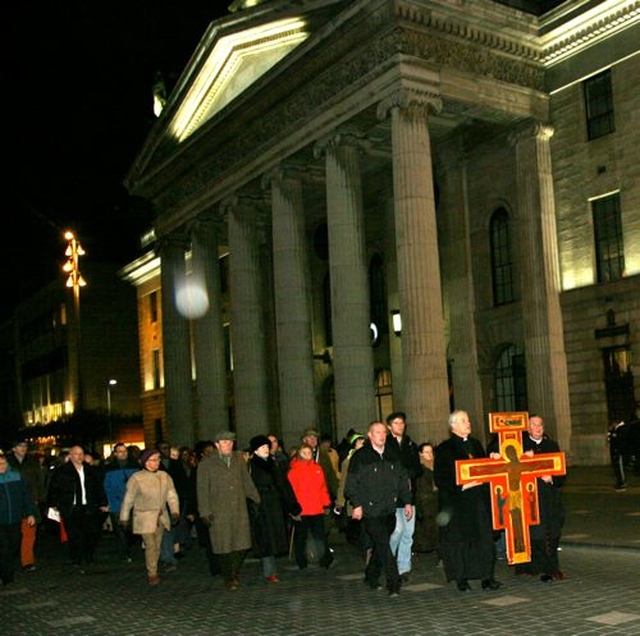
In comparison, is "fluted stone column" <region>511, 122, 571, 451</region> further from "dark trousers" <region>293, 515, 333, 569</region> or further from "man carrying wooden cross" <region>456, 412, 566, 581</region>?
"man carrying wooden cross" <region>456, 412, 566, 581</region>

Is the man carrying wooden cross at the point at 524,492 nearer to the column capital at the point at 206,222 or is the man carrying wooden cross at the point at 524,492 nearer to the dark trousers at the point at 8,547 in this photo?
the dark trousers at the point at 8,547

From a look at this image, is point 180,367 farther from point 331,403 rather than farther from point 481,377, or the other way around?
point 481,377

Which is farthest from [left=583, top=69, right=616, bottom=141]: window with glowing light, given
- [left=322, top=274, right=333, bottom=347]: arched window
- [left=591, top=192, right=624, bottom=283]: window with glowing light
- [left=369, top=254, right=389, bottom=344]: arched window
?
[left=322, top=274, right=333, bottom=347]: arched window

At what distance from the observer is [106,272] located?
71000mm

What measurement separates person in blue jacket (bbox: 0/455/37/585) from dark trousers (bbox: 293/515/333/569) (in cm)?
410

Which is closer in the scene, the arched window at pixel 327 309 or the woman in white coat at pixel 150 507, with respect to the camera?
the woman in white coat at pixel 150 507

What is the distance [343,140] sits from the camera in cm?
2592

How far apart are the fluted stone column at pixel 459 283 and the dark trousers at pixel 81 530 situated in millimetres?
16080

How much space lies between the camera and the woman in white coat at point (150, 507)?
12312mm

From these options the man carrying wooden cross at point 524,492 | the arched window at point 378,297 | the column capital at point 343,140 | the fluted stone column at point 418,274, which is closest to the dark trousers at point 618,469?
the fluted stone column at point 418,274

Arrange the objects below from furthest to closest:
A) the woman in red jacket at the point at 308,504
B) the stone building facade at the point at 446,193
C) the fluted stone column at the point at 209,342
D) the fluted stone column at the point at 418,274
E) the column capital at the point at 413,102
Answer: the fluted stone column at the point at 209,342 < the stone building facade at the point at 446,193 < the column capital at the point at 413,102 < the fluted stone column at the point at 418,274 < the woman in red jacket at the point at 308,504

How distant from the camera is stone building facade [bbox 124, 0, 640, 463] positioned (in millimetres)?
23578

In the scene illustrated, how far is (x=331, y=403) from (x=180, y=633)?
2865cm

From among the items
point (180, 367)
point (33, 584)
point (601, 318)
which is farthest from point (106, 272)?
point (33, 584)
